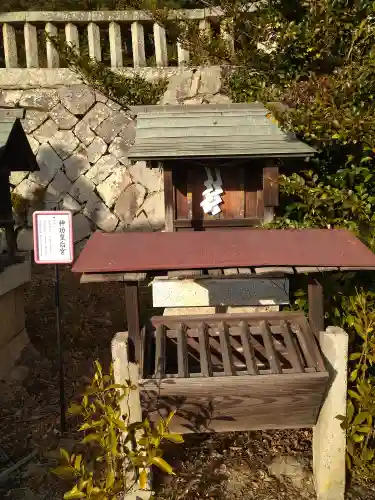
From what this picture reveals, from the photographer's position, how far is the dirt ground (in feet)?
12.7

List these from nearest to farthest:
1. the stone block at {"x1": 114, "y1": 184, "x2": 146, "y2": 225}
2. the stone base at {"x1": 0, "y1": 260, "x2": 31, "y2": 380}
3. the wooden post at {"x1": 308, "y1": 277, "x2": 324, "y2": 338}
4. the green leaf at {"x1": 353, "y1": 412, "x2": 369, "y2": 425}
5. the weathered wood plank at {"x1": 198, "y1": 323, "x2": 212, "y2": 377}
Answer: the weathered wood plank at {"x1": 198, "y1": 323, "x2": 212, "y2": 377}, the green leaf at {"x1": 353, "y1": 412, "x2": 369, "y2": 425}, the wooden post at {"x1": 308, "y1": 277, "x2": 324, "y2": 338}, the stone base at {"x1": 0, "y1": 260, "x2": 31, "y2": 380}, the stone block at {"x1": 114, "y1": 184, "x2": 146, "y2": 225}

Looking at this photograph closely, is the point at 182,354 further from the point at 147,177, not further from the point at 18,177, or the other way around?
the point at 18,177

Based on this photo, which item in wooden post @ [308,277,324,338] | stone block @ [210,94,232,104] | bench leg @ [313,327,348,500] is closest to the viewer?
bench leg @ [313,327,348,500]

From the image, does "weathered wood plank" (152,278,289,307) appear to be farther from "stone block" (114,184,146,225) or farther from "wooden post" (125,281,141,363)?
"stone block" (114,184,146,225)

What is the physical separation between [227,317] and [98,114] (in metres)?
8.32

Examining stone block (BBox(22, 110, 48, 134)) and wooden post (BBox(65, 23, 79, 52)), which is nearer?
wooden post (BBox(65, 23, 79, 52))

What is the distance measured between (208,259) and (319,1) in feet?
12.1

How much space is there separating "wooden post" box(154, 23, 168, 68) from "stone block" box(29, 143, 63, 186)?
354 cm

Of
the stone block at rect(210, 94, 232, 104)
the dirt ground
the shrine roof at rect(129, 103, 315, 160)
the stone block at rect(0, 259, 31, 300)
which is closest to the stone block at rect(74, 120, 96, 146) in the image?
the stone block at rect(210, 94, 232, 104)

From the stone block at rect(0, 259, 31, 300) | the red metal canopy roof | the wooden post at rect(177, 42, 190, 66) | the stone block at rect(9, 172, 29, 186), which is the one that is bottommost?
the stone block at rect(0, 259, 31, 300)

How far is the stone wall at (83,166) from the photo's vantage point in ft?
34.6

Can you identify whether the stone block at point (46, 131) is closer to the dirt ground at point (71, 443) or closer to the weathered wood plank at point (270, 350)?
the dirt ground at point (71, 443)

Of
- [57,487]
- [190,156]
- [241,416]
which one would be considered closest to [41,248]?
[190,156]

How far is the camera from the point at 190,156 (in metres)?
4.94
